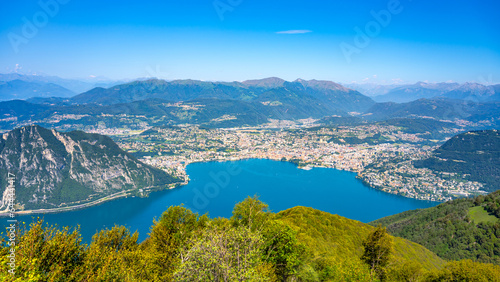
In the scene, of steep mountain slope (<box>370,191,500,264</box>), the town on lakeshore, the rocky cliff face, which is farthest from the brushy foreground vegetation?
the rocky cliff face

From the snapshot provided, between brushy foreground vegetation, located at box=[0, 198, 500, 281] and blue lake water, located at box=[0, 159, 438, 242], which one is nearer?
brushy foreground vegetation, located at box=[0, 198, 500, 281]

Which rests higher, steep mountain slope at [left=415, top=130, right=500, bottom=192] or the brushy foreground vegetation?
the brushy foreground vegetation

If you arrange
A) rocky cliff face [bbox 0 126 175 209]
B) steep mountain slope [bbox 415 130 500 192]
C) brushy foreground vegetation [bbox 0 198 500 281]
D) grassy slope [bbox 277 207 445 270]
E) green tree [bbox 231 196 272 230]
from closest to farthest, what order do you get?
brushy foreground vegetation [bbox 0 198 500 281] < green tree [bbox 231 196 272 230] < grassy slope [bbox 277 207 445 270] < rocky cliff face [bbox 0 126 175 209] < steep mountain slope [bbox 415 130 500 192]

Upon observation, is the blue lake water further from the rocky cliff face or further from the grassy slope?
the grassy slope

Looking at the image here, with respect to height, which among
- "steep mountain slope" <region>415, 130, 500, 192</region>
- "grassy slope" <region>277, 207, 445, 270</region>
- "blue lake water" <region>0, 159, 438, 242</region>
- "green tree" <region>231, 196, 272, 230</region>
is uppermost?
"green tree" <region>231, 196, 272, 230</region>

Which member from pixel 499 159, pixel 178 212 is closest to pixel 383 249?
pixel 178 212

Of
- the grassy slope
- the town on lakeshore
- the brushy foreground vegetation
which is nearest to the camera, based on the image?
the brushy foreground vegetation
